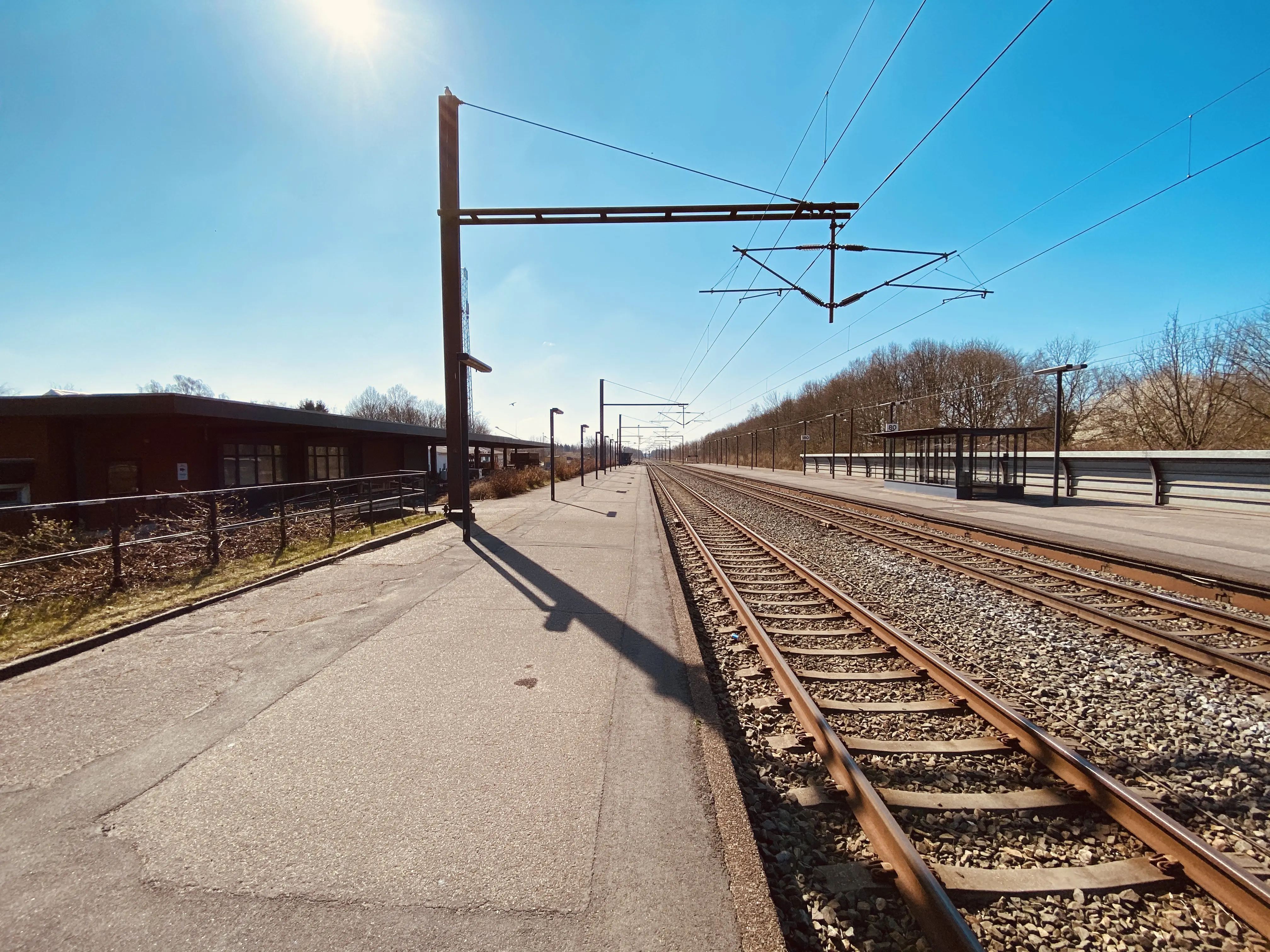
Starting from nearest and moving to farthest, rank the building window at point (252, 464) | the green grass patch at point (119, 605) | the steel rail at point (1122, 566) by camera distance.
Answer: the green grass patch at point (119, 605), the steel rail at point (1122, 566), the building window at point (252, 464)

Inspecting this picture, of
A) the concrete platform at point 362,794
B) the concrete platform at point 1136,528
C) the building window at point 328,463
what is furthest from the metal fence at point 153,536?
the concrete platform at point 1136,528

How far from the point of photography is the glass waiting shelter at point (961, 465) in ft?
67.6

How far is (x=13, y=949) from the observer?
201 centimetres

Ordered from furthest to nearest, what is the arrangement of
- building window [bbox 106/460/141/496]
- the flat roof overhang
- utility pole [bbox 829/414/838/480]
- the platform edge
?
utility pole [bbox 829/414/838/480] < building window [bbox 106/460/141/496] < the flat roof overhang < the platform edge

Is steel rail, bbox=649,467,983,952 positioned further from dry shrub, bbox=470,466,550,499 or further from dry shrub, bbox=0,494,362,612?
dry shrub, bbox=470,466,550,499

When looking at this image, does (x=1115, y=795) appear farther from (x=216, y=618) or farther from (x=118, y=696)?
(x=216, y=618)

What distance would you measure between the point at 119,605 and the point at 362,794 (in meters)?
5.68

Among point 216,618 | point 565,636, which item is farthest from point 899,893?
point 216,618

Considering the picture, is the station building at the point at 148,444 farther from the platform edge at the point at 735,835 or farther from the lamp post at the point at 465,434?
the platform edge at the point at 735,835

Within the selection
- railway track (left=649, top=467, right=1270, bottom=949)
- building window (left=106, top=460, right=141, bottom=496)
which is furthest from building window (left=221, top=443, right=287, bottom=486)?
railway track (left=649, top=467, right=1270, bottom=949)

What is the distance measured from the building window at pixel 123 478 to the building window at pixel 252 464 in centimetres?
268

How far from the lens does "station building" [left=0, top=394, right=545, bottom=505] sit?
13797mm

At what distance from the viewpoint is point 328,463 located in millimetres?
26469

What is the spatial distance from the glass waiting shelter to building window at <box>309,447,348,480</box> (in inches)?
961
